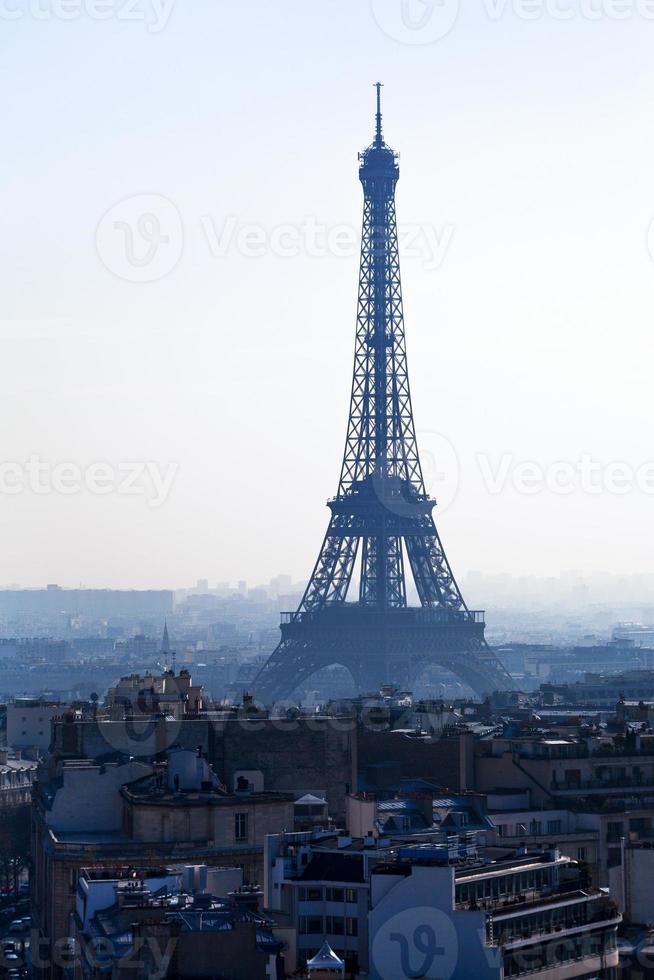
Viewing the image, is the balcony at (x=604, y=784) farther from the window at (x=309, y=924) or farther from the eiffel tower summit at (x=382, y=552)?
the eiffel tower summit at (x=382, y=552)

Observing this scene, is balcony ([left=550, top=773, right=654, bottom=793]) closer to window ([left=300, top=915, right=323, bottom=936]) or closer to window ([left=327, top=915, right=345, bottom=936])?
window ([left=300, top=915, right=323, bottom=936])

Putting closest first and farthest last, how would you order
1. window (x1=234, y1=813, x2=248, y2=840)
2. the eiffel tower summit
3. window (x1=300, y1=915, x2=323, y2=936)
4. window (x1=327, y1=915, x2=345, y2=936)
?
window (x1=327, y1=915, x2=345, y2=936) < window (x1=300, y1=915, x2=323, y2=936) < window (x1=234, y1=813, x2=248, y2=840) < the eiffel tower summit

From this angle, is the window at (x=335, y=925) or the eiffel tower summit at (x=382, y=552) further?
the eiffel tower summit at (x=382, y=552)

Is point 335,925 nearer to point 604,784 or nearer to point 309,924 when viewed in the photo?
point 309,924

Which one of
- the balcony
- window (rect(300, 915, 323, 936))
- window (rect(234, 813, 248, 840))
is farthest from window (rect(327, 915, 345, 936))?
the balcony

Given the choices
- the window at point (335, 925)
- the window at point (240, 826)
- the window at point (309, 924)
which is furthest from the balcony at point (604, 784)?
the window at point (335, 925)

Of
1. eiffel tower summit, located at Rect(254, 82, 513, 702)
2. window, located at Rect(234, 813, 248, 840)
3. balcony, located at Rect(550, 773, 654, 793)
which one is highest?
eiffel tower summit, located at Rect(254, 82, 513, 702)

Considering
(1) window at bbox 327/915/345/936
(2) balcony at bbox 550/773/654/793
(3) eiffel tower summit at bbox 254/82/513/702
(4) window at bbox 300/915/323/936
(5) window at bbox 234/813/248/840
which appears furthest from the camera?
(3) eiffel tower summit at bbox 254/82/513/702
